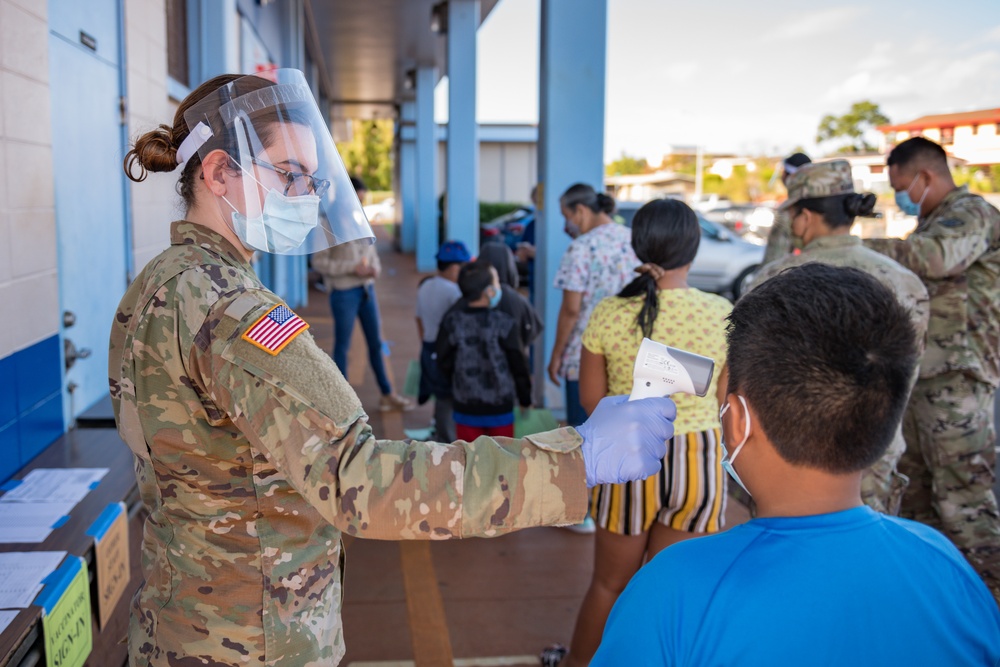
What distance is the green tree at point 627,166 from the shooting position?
76.6 metres

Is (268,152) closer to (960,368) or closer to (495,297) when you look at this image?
(495,297)

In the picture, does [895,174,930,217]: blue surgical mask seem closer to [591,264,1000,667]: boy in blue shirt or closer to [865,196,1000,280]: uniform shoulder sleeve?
[865,196,1000,280]: uniform shoulder sleeve

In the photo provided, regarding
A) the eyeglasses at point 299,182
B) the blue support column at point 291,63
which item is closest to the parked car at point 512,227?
the blue support column at point 291,63

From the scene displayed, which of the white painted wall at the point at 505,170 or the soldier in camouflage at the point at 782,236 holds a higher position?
the white painted wall at the point at 505,170

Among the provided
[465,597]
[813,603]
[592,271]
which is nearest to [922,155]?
[592,271]

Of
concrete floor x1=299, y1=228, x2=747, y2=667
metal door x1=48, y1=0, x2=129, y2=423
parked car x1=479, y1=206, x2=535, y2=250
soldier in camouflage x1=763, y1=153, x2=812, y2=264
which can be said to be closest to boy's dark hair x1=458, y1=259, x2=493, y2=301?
concrete floor x1=299, y1=228, x2=747, y2=667

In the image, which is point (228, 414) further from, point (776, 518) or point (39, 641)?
point (39, 641)

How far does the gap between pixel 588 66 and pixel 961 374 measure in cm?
362

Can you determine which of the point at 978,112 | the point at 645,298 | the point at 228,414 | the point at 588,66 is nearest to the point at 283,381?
the point at 228,414

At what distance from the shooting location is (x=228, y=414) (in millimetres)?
1425

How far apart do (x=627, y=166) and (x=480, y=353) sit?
75.0 m

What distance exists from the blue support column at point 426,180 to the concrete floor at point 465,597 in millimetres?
14947

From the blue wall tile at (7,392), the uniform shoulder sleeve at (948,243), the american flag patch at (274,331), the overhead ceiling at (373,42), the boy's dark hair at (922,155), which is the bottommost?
the blue wall tile at (7,392)

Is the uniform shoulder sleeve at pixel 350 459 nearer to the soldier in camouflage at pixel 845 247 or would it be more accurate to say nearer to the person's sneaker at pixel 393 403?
the soldier in camouflage at pixel 845 247
